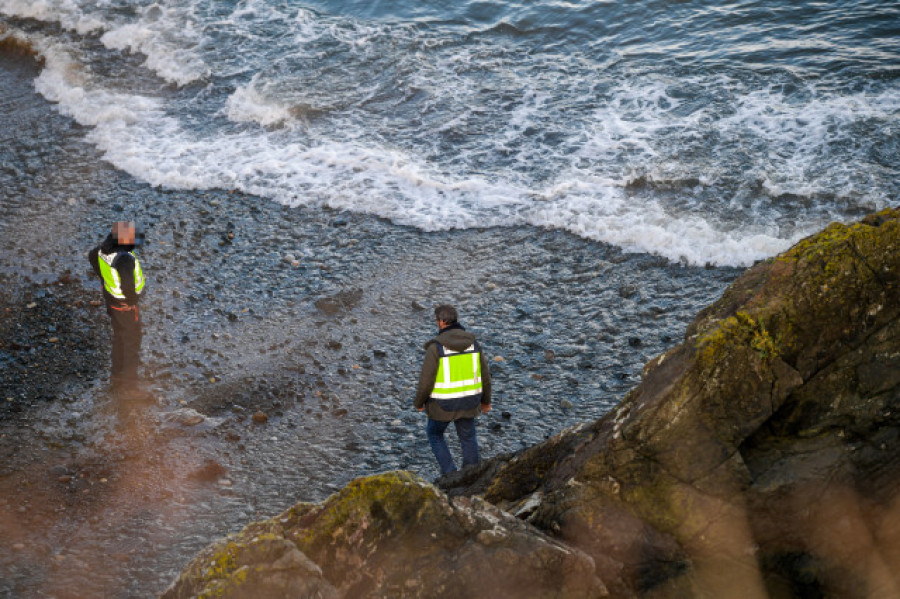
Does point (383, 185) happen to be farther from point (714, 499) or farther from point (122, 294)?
point (714, 499)

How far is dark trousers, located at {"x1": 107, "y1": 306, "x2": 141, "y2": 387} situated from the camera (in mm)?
10898

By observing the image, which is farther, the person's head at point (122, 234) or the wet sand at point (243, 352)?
the person's head at point (122, 234)

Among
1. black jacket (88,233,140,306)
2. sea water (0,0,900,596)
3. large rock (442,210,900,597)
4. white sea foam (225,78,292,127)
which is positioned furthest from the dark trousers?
white sea foam (225,78,292,127)

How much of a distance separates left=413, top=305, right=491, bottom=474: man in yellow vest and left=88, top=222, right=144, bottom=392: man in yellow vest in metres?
4.37

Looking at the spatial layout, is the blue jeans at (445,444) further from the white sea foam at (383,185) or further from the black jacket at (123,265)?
the white sea foam at (383,185)

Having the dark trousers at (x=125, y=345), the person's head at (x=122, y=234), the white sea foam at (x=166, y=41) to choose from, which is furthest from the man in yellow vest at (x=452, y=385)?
the white sea foam at (x=166, y=41)

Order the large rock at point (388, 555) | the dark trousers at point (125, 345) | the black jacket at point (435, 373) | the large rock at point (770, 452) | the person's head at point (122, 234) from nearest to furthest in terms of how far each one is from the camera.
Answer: the large rock at point (388, 555), the large rock at point (770, 452), the black jacket at point (435, 373), the person's head at point (122, 234), the dark trousers at point (125, 345)

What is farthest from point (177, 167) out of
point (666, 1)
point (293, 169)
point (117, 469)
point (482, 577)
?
point (666, 1)

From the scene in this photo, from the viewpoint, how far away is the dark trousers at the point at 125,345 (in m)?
10.9

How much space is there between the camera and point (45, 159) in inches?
700

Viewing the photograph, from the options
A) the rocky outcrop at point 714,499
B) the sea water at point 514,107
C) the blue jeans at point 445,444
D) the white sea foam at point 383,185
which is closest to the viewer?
the rocky outcrop at point 714,499

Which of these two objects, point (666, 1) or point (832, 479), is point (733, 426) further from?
point (666, 1)

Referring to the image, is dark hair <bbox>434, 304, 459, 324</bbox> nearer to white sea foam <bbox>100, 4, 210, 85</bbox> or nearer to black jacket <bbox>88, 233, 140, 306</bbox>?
black jacket <bbox>88, 233, 140, 306</bbox>

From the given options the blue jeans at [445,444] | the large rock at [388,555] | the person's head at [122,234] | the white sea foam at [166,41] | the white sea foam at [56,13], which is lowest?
the blue jeans at [445,444]
